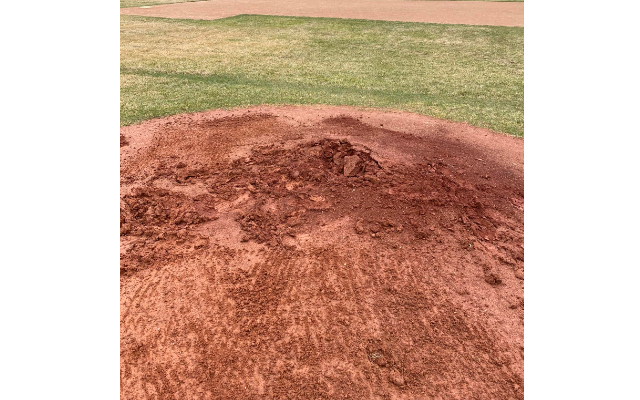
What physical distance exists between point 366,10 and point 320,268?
25121 millimetres

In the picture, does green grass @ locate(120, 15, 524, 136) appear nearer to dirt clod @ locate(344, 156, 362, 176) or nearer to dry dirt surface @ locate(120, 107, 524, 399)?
dry dirt surface @ locate(120, 107, 524, 399)

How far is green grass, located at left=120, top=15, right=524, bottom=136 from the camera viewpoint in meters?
→ 11.2

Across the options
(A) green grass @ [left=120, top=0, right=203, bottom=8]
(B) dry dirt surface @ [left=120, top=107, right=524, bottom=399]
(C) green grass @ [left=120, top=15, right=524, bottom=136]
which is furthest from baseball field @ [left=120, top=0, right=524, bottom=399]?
(A) green grass @ [left=120, top=0, right=203, bottom=8]

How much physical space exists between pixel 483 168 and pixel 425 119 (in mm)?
2844

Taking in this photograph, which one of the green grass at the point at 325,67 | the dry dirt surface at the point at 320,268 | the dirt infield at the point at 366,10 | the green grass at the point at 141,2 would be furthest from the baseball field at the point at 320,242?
the green grass at the point at 141,2

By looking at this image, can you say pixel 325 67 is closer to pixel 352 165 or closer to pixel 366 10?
pixel 352 165

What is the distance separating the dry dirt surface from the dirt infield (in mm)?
18139

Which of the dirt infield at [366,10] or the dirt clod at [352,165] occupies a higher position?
the dirt infield at [366,10]

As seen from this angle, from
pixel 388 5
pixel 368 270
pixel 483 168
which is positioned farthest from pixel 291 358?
pixel 388 5

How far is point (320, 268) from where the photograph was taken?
5.25 metres

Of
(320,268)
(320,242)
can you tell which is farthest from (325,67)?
(320,268)

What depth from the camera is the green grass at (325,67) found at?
36.8ft

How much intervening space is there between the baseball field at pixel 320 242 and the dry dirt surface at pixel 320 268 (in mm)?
20

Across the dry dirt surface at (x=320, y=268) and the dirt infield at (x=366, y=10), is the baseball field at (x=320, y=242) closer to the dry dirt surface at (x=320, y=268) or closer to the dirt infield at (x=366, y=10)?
the dry dirt surface at (x=320, y=268)
